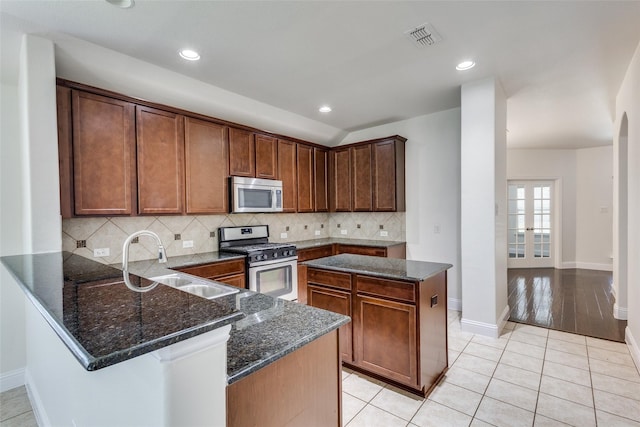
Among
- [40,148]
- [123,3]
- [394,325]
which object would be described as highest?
[123,3]

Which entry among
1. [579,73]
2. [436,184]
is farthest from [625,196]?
[436,184]

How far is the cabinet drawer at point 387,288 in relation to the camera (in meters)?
2.08

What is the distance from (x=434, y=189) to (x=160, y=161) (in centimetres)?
343

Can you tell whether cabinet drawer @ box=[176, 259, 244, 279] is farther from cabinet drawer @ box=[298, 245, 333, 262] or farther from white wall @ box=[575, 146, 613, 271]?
white wall @ box=[575, 146, 613, 271]

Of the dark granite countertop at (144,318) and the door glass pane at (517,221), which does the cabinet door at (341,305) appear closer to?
the dark granite countertop at (144,318)

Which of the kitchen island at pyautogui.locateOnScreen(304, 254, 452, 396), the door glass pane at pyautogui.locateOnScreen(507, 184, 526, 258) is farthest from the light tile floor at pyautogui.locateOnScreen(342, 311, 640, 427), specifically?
the door glass pane at pyautogui.locateOnScreen(507, 184, 526, 258)

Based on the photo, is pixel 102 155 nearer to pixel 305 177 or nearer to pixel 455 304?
pixel 305 177

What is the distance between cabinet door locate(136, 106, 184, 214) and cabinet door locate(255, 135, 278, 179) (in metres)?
0.99

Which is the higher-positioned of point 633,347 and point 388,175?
point 388,175

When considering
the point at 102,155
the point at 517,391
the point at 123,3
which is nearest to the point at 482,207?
the point at 517,391

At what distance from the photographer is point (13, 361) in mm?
2504

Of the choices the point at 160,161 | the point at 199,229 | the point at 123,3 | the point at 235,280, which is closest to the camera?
the point at 123,3

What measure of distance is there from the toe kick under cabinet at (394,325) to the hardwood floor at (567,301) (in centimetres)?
199

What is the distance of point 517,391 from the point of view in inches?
86.9
